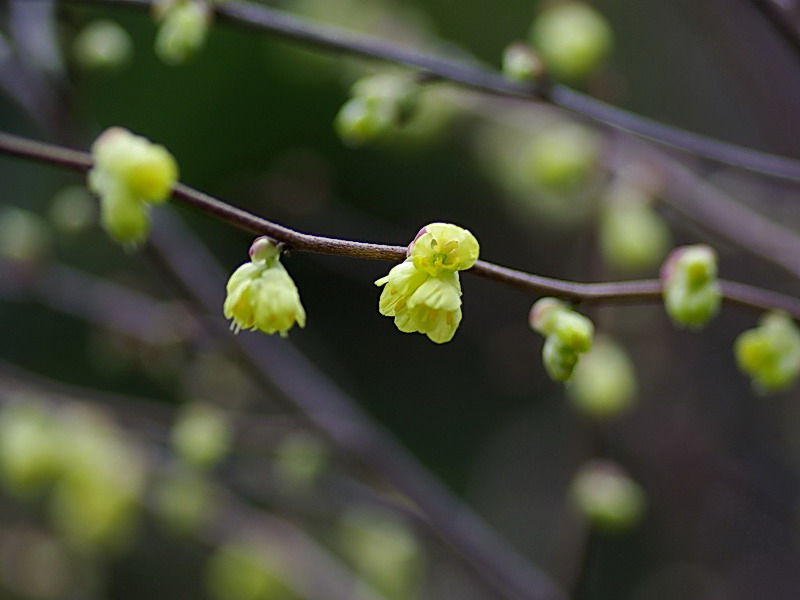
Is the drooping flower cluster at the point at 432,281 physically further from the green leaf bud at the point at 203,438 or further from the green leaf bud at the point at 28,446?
the green leaf bud at the point at 28,446

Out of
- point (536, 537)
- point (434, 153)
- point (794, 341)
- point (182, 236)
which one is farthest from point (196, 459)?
point (434, 153)

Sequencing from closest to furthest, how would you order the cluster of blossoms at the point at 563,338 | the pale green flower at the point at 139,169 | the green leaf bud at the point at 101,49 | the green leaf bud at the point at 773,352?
the pale green flower at the point at 139,169
the cluster of blossoms at the point at 563,338
the green leaf bud at the point at 773,352
the green leaf bud at the point at 101,49

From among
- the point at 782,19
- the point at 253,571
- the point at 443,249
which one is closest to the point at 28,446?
the point at 253,571

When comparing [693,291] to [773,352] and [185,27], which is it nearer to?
[773,352]

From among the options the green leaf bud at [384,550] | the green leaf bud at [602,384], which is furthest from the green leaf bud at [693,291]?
the green leaf bud at [384,550]

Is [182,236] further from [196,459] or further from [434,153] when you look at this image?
[434,153]

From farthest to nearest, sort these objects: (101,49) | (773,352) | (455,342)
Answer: (455,342)
(101,49)
(773,352)

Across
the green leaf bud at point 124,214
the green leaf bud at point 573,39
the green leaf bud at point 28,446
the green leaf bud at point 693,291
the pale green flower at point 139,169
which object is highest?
the green leaf bud at point 573,39
